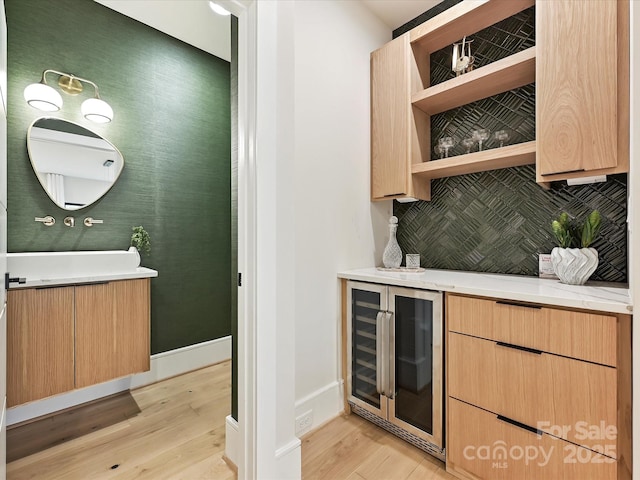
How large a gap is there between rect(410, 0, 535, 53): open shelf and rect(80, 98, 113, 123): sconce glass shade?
7.13 ft

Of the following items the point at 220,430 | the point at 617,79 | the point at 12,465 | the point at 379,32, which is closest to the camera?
the point at 617,79

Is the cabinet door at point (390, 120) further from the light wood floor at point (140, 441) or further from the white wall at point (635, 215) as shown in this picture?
the light wood floor at point (140, 441)

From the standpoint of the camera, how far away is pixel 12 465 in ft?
5.22

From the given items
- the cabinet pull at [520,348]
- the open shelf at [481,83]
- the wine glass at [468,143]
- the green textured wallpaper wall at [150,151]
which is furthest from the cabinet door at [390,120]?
the green textured wallpaper wall at [150,151]

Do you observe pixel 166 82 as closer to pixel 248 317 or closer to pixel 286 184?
pixel 286 184

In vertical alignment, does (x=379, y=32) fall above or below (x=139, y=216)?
above

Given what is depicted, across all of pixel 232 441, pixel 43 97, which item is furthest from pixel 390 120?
pixel 43 97

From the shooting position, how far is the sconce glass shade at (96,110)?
219cm

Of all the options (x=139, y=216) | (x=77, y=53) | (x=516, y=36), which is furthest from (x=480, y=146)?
(x=77, y=53)

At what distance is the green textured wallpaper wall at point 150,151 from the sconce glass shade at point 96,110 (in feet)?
0.16

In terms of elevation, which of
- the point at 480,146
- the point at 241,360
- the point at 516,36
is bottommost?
the point at 241,360

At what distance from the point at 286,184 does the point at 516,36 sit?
1.73 metres

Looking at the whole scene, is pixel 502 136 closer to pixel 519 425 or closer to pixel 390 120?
pixel 390 120

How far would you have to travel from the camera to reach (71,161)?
2188mm
